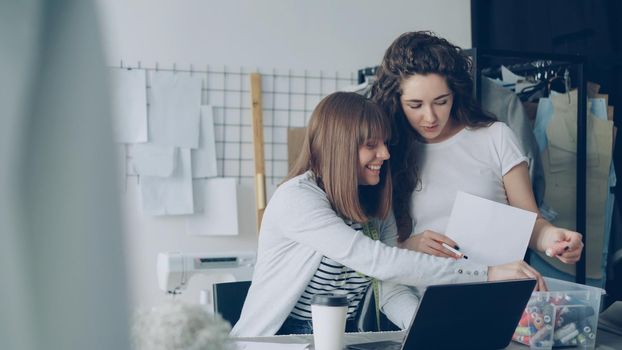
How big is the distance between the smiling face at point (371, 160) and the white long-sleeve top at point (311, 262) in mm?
125

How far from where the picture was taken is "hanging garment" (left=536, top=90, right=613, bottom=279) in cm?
309

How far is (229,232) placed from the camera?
11.2 feet

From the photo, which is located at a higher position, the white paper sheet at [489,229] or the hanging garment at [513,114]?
the hanging garment at [513,114]

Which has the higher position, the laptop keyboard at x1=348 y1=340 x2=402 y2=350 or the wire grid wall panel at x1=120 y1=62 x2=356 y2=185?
the wire grid wall panel at x1=120 y1=62 x2=356 y2=185

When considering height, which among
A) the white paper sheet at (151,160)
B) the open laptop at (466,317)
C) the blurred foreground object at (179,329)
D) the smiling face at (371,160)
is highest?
the smiling face at (371,160)

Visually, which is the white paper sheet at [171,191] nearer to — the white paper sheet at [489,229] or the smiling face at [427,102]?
the smiling face at [427,102]

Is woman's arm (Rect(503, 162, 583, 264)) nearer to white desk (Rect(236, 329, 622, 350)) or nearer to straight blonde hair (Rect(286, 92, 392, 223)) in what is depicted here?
white desk (Rect(236, 329, 622, 350))

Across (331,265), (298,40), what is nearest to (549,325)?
(331,265)

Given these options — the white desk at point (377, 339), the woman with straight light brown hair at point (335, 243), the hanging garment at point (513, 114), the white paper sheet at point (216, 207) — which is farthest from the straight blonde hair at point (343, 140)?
the white paper sheet at point (216, 207)

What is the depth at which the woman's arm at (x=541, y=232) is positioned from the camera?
5.97ft

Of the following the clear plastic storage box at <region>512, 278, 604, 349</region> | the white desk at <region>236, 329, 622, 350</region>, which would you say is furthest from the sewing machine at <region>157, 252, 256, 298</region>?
the clear plastic storage box at <region>512, 278, 604, 349</region>

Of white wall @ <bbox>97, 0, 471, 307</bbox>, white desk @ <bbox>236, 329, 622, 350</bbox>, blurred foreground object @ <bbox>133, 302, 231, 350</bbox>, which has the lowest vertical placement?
white desk @ <bbox>236, 329, 622, 350</bbox>

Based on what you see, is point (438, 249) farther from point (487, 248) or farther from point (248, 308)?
point (248, 308)

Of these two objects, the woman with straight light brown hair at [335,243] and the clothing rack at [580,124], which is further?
the clothing rack at [580,124]
